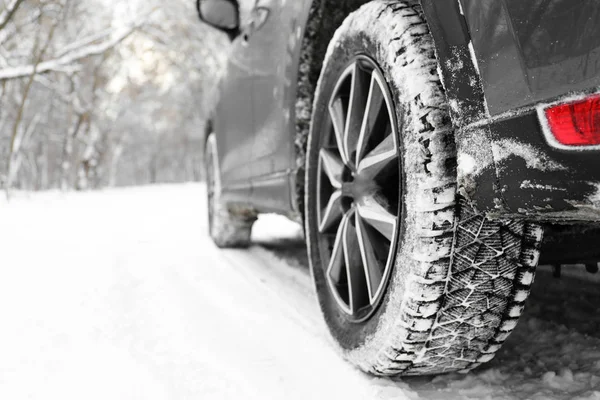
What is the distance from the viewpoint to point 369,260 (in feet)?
4.55

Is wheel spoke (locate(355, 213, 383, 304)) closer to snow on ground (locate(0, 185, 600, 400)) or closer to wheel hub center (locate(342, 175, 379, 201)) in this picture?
wheel hub center (locate(342, 175, 379, 201))

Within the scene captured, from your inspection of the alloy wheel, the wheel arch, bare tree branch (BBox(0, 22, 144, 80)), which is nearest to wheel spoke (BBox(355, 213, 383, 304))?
the alloy wheel

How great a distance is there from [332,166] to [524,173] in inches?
30.8

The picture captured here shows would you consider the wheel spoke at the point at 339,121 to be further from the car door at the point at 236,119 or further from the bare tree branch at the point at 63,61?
the bare tree branch at the point at 63,61

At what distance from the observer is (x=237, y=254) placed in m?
3.51

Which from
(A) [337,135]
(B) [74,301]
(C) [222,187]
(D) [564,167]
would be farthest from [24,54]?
→ (D) [564,167]

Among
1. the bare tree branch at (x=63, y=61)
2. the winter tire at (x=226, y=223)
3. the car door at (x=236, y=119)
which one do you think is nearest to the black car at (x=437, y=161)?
the car door at (x=236, y=119)

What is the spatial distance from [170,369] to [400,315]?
74 centimetres

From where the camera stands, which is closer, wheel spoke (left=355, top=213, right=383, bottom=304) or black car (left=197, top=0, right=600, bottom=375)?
black car (left=197, top=0, right=600, bottom=375)

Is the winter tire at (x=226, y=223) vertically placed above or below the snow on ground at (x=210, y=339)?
above

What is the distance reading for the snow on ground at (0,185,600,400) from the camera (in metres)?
1.34

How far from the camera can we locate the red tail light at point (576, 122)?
762mm

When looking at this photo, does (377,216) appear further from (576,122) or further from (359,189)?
(576,122)

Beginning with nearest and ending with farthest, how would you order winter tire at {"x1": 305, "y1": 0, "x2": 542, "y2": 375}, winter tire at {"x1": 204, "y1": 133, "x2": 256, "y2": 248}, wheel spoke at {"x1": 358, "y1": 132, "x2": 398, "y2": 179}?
winter tire at {"x1": 305, "y1": 0, "x2": 542, "y2": 375}
wheel spoke at {"x1": 358, "y1": 132, "x2": 398, "y2": 179}
winter tire at {"x1": 204, "y1": 133, "x2": 256, "y2": 248}
